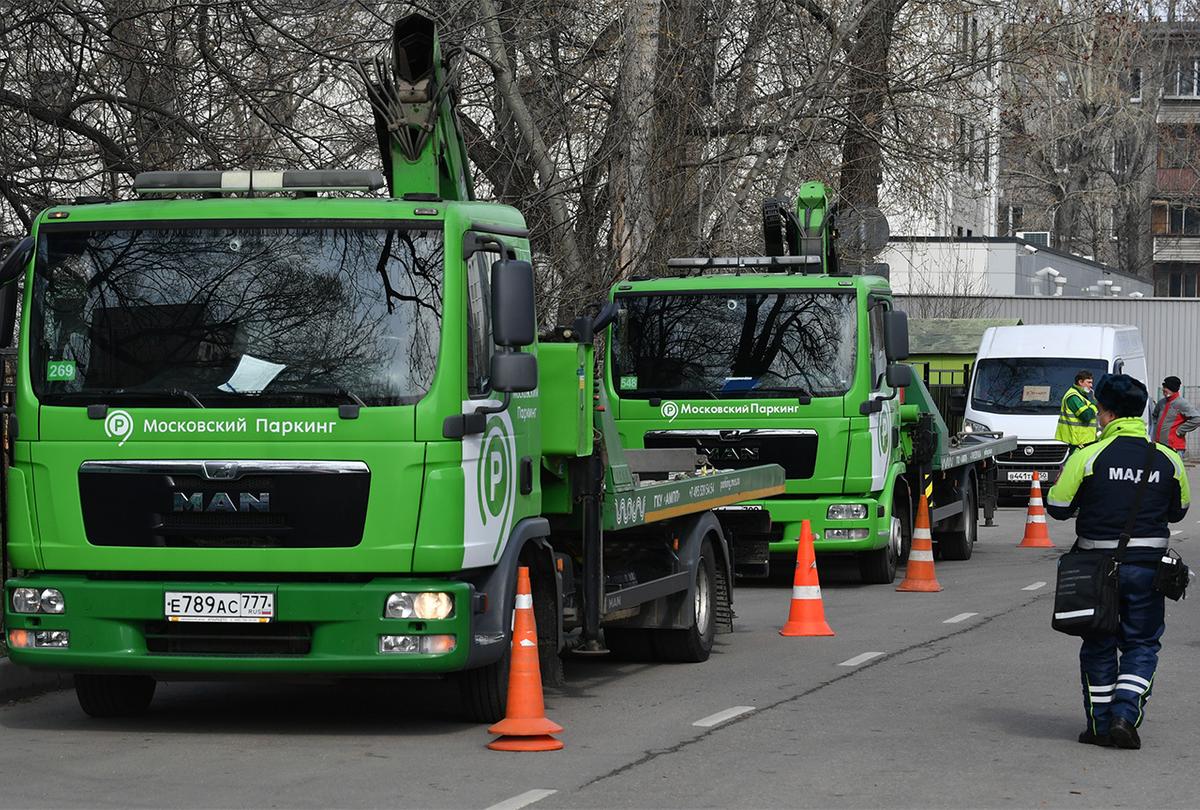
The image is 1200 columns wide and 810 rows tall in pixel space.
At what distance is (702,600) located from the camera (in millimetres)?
12422

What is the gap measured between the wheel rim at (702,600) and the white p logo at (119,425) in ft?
14.5

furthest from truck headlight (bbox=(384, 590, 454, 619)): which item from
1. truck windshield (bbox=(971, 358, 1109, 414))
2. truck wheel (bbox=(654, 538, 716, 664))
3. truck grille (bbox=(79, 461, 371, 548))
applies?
truck windshield (bbox=(971, 358, 1109, 414))

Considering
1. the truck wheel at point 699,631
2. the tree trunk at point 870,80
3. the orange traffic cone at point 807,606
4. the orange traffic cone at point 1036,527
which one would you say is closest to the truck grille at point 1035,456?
the tree trunk at point 870,80

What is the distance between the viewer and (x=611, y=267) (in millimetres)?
20828

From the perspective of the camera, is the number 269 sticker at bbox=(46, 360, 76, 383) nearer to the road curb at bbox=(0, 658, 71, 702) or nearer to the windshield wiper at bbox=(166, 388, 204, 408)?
the windshield wiper at bbox=(166, 388, 204, 408)

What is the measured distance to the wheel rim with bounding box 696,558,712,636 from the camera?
40.2 ft

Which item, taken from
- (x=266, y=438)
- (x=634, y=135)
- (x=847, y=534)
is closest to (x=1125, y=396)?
(x=266, y=438)

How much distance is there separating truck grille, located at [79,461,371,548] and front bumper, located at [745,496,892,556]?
8.03m

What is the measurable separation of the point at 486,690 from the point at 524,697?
0.63 metres

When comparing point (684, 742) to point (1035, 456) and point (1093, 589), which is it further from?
point (1035, 456)

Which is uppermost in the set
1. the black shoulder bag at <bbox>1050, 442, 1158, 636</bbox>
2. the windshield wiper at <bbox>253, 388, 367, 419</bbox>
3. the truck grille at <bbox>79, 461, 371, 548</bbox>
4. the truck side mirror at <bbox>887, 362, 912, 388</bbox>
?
the windshield wiper at <bbox>253, 388, 367, 419</bbox>

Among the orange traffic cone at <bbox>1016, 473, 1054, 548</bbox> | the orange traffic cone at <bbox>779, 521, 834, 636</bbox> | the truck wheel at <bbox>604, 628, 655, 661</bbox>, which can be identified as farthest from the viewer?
the orange traffic cone at <bbox>1016, 473, 1054, 548</bbox>

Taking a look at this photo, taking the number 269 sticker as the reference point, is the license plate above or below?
below

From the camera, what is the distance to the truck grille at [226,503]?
28.7ft
